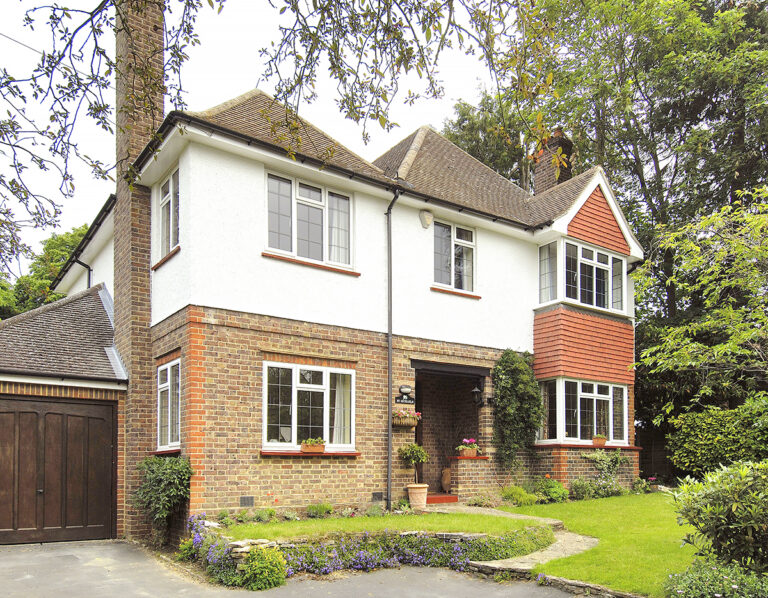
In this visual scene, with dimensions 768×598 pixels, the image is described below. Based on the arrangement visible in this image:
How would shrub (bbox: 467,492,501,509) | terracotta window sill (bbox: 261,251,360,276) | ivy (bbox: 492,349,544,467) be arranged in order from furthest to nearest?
ivy (bbox: 492,349,544,467) → shrub (bbox: 467,492,501,509) → terracotta window sill (bbox: 261,251,360,276)

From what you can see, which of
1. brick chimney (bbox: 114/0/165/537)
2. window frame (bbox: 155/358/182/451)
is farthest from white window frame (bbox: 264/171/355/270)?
window frame (bbox: 155/358/182/451)

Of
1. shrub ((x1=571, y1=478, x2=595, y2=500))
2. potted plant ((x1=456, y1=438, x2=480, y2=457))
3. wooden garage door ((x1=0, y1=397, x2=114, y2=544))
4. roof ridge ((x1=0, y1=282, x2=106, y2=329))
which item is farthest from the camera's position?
shrub ((x1=571, y1=478, x2=595, y2=500))

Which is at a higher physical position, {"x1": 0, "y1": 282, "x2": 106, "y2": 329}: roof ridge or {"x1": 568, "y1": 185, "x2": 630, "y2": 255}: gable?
{"x1": 568, "y1": 185, "x2": 630, "y2": 255}: gable

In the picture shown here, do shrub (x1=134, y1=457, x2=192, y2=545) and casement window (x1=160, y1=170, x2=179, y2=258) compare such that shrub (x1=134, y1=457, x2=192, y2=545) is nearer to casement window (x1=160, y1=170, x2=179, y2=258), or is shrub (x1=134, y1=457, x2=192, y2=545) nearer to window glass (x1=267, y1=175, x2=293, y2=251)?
casement window (x1=160, y1=170, x2=179, y2=258)

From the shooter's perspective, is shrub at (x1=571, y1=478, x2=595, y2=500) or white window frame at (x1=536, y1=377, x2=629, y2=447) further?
white window frame at (x1=536, y1=377, x2=629, y2=447)

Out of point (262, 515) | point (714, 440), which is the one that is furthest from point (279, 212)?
point (714, 440)

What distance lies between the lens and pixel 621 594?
706 cm

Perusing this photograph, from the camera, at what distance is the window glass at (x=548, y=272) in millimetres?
15742

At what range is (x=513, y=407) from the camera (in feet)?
47.6

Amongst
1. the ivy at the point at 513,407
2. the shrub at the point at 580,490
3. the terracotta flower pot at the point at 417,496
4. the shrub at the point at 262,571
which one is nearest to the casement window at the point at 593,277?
the ivy at the point at 513,407

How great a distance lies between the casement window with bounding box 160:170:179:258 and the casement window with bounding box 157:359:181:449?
216 cm

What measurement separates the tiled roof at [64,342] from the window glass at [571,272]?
994 centimetres

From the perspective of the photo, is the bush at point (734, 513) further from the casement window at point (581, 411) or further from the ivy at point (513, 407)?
the casement window at point (581, 411)

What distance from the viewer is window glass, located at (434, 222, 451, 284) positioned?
1416 centimetres
